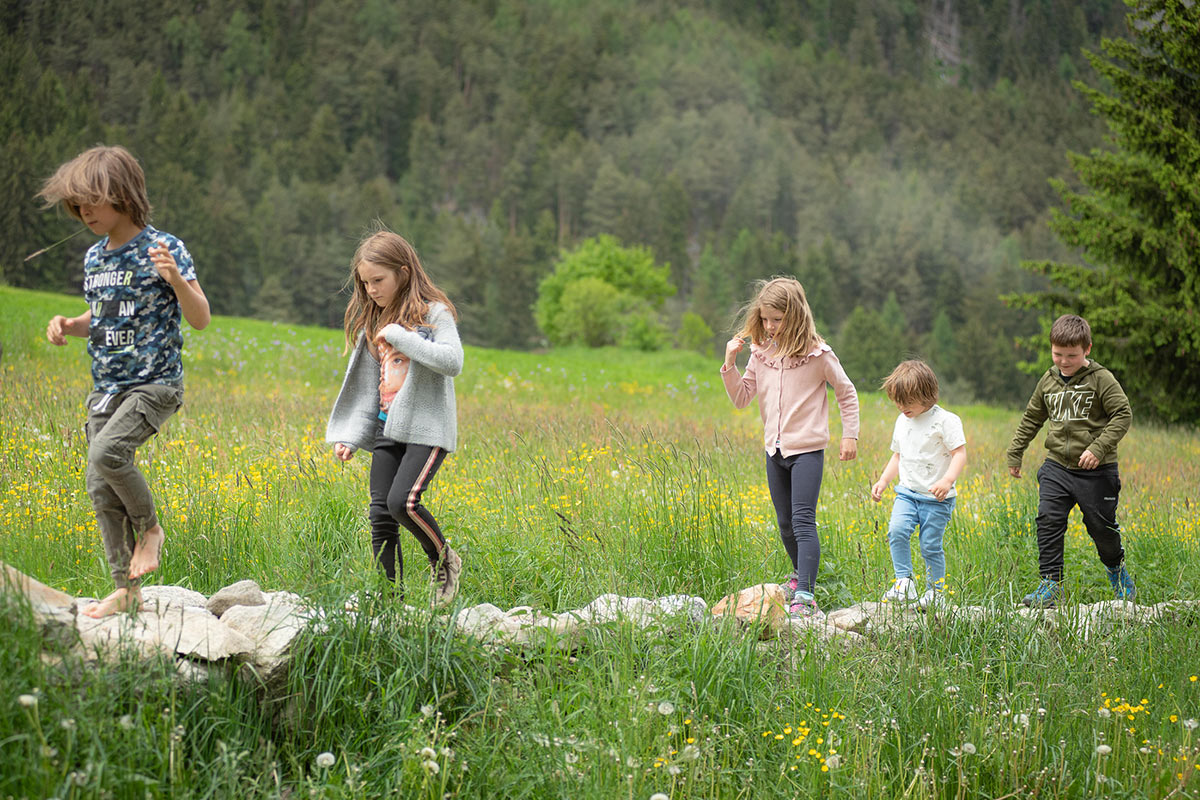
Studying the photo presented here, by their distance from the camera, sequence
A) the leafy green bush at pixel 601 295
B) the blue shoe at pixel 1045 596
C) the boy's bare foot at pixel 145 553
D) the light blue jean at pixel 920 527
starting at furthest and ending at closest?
the leafy green bush at pixel 601 295 → the light blue jean at pixel 920 527 → the blue shoe at pixel 1045 596 → the boy's bare foot at pixel 145 553

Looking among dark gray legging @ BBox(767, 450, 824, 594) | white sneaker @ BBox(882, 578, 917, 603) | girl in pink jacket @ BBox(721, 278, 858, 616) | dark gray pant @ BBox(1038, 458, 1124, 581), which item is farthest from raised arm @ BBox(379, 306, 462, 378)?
dark gray pant @ BBox(1038, 458, 1124, 581)

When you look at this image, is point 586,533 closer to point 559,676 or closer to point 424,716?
point 559,676

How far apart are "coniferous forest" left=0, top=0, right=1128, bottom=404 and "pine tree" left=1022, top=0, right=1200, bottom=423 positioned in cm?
4360

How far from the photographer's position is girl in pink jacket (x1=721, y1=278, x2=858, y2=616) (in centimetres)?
507

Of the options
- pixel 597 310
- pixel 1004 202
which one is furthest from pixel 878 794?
pixel 1004 202

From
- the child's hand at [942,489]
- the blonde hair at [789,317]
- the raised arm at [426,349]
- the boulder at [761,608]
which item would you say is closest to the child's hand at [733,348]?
the blonde hair at [789,317]

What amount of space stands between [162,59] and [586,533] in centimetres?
13169

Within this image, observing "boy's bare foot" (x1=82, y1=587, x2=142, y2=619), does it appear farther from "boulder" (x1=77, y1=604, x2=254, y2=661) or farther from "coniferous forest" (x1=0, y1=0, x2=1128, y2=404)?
"coniferous forest" (x1=0, y1=0, x2=1128, y2=404)

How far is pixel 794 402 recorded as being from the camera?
5199 mm

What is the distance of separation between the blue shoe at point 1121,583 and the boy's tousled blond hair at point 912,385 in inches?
63.0

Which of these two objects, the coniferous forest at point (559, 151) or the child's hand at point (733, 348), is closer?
the child's hand at point (733, 348)

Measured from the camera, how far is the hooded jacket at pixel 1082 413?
17.6ft

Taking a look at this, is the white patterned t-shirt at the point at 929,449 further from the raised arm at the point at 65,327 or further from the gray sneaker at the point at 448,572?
the raised arm at the point at 65,327

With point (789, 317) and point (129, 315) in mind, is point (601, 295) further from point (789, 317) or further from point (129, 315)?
point (129, 315)
